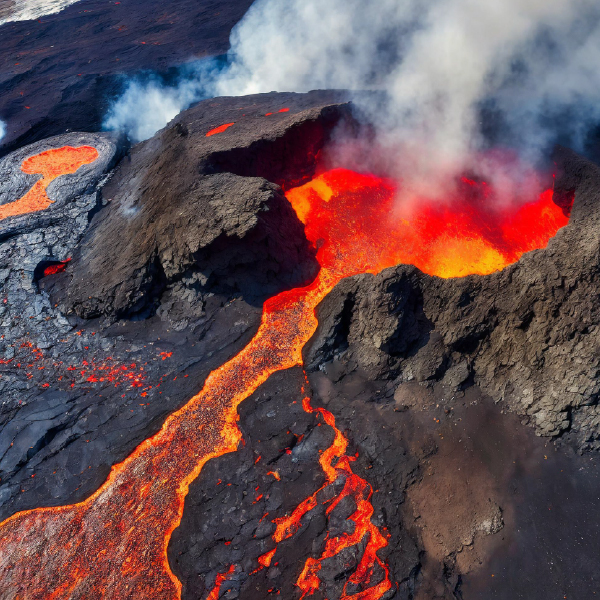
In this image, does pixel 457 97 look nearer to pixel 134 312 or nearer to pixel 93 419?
pixel 134 312

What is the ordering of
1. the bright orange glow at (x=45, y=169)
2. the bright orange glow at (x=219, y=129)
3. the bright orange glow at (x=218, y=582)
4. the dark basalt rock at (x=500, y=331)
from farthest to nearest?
the bright orange glow at (x=219, y=129)
the bright orange glow at (x=45, y=169)
the dark basalt rock at (x=500, y=331)
the bright orange glow at (x=218, y=582)

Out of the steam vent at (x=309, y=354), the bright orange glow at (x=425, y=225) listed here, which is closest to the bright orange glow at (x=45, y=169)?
the steam vent at (x=309, y=354)

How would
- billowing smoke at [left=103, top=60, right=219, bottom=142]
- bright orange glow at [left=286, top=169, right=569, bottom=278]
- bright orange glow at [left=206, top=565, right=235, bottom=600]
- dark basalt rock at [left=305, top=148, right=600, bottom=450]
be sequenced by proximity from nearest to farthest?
bright orange glow at [left=206, top=565, right=235, bottom=600] < dark basalt rock at [left=305, top=148, right=600, bottom=450] < bright orange glow at [left=286, top=169, right=569, bottom=278] < billowing smoke at [left=103, top=60, right=219, bottom=142]

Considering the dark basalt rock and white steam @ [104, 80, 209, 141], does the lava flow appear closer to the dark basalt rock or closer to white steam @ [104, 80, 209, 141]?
the dark basalt rock

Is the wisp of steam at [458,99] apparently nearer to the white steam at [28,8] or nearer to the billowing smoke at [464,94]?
the billowing smoke at [464,94]

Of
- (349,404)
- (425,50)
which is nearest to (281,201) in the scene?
(349,404)

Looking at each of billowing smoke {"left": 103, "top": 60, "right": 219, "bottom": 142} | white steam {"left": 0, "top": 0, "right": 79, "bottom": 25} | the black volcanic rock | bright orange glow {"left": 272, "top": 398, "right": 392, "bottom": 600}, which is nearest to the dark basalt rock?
bright orange glow {"left": 272, "top": 398, "right": 392, "bottom": 600}
